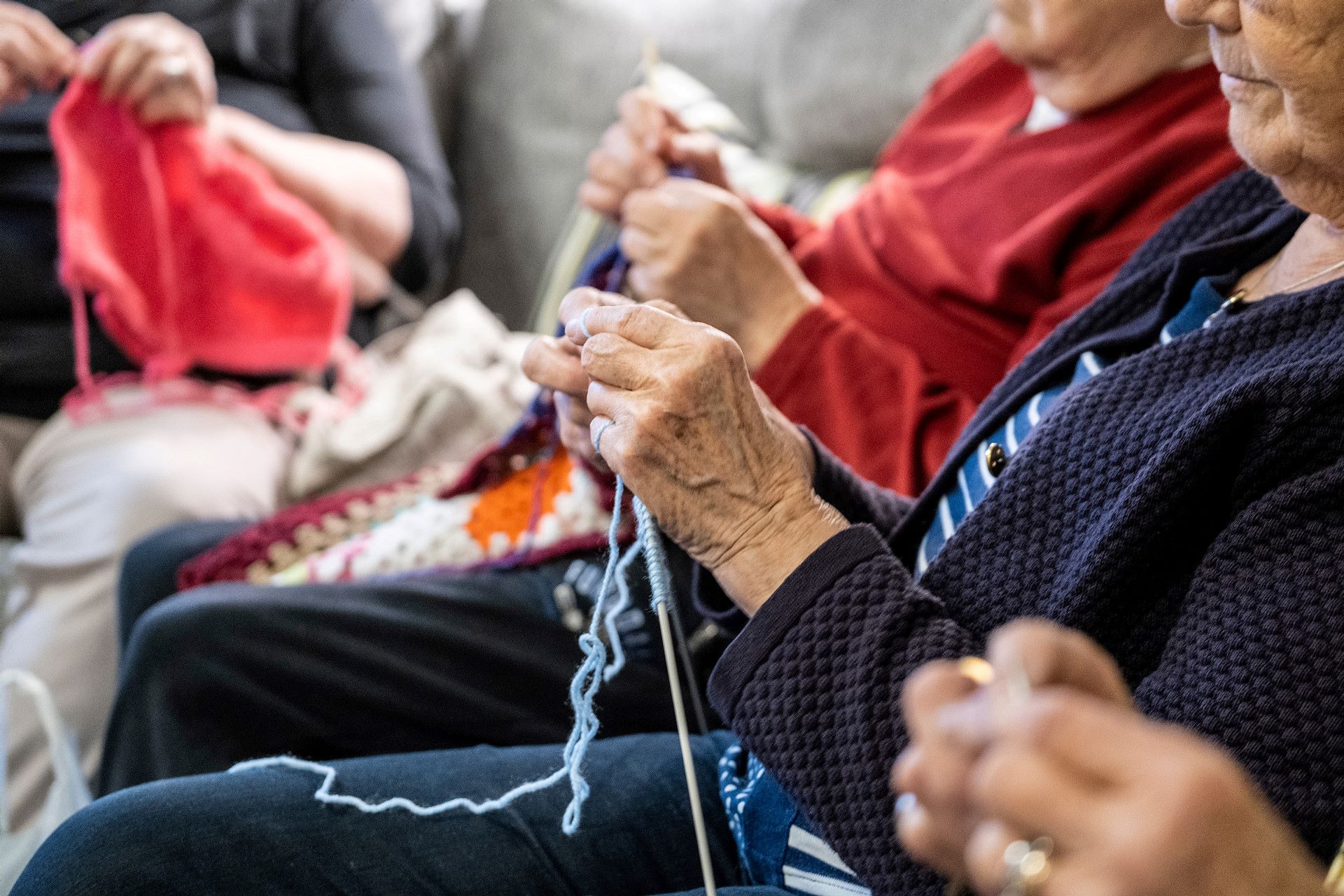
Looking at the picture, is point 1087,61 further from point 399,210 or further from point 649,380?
point 399,210

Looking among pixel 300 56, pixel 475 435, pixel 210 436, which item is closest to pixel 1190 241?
pixel 475 435

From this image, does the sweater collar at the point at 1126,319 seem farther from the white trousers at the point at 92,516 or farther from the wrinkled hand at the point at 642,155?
the white trousers at the point at 92,516

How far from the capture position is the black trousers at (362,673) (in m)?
0.96

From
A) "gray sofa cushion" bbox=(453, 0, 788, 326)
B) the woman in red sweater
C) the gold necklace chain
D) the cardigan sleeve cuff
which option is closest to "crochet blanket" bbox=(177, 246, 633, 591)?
the woman in red sweater

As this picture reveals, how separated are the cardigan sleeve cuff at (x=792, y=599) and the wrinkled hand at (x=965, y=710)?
0.69 feet

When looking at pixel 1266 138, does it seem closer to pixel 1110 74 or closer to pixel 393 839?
pixel 1110 74

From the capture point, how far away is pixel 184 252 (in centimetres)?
142

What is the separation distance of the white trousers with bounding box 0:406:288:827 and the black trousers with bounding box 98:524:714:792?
22 centimetres

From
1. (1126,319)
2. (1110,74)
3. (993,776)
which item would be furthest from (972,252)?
(993,776)

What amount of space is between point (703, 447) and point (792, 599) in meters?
0.10

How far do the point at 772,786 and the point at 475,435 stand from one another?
0.73 meters

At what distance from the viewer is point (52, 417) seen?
1.49 meters

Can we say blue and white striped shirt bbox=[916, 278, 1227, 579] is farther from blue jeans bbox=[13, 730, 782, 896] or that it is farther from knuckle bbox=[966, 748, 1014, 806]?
knuckle bbox=[966, 748, 1014, 806]

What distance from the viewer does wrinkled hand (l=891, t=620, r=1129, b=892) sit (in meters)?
0.39
